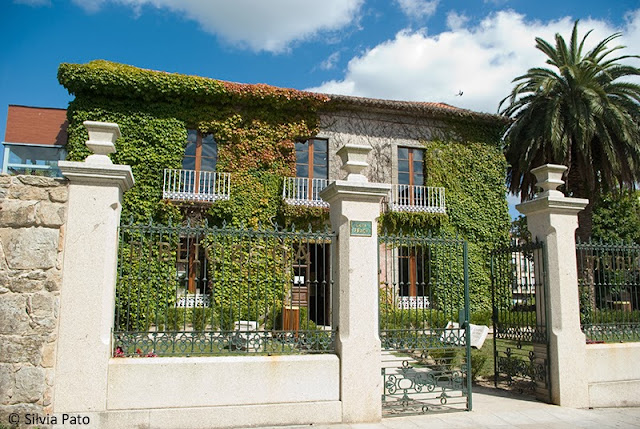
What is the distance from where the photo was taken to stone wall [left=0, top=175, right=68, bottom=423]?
18.2ft

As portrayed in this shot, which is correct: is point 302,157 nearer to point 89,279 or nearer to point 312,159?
point 312,159

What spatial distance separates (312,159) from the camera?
18578 mm

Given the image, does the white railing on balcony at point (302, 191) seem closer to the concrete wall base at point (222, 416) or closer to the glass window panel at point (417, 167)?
the glass window panel at point (417, 167)

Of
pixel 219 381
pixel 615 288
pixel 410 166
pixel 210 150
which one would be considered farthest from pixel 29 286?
pixel 410 166

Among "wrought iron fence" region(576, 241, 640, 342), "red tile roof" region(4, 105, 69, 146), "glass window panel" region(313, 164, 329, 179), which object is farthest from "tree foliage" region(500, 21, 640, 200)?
"red tile roof" region(4, 105, 69, 146)

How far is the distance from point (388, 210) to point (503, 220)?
5.11 m

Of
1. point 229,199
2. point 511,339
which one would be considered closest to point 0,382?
point 511,339

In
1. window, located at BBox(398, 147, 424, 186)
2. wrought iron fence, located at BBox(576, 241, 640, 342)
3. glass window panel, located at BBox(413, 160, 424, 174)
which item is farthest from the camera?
glass window panel, located at BBox(413, 160, 424, 174)

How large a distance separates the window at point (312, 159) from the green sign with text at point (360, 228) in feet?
38.4

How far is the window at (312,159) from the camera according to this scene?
726 inches

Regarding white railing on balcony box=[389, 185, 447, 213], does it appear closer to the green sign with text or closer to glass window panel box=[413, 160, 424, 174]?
glass window panel box=[413, 160, 424, 174]

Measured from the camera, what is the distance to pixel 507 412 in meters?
7.07

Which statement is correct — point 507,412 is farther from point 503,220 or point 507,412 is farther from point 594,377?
point 503,220

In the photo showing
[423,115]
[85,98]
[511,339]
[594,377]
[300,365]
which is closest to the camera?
[300,365]
